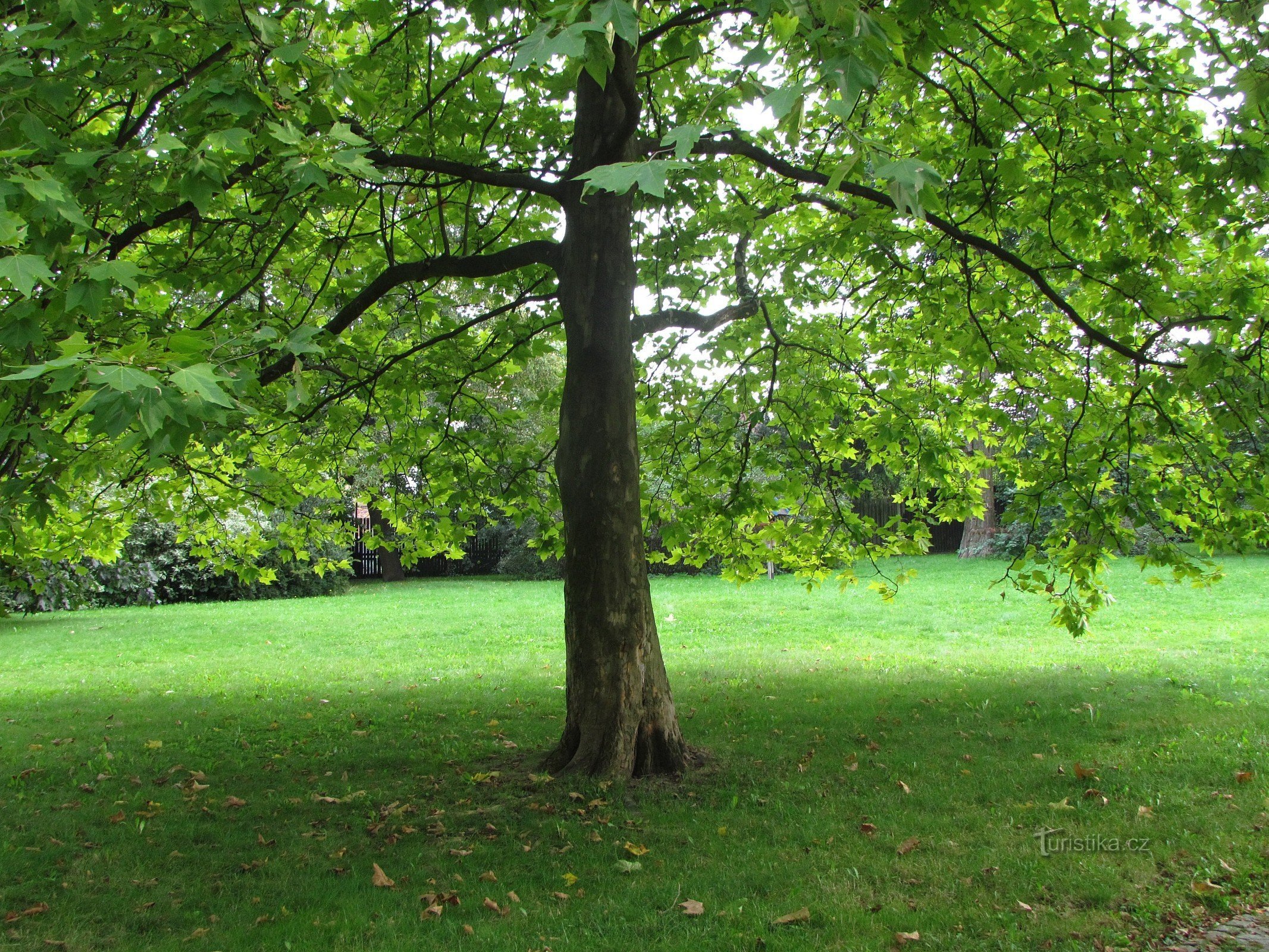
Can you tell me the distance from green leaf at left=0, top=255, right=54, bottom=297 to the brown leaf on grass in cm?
379

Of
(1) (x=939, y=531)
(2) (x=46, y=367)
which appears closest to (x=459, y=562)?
(1) (x=939, y=531)

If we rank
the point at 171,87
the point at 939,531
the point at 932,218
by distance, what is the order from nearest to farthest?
1. the point at 171,87
2. the point at 932,218
3. the point at 939,531

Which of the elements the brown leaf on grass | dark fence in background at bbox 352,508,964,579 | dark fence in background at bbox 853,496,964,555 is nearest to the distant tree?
the brown leaf on grass

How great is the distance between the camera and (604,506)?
5926 millimetres

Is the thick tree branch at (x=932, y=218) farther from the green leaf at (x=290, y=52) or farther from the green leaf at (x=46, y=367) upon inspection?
the green leaf at (x=46, y=367)

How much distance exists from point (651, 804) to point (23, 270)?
4509mm

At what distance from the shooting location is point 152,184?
3.69 meters

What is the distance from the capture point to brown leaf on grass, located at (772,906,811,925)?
3.88 meters

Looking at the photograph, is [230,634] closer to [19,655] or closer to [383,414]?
[19,655]

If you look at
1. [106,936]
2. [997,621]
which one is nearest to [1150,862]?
[106,936]

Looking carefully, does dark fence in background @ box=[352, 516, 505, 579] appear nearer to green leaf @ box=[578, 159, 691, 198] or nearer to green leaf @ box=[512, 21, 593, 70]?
green leaf @ box=[512, 21, 593, 70]

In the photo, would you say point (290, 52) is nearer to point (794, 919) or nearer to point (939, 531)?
point (794, 919)

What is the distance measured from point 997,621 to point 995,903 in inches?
471

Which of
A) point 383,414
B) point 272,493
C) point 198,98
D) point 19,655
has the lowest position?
point 19,655
